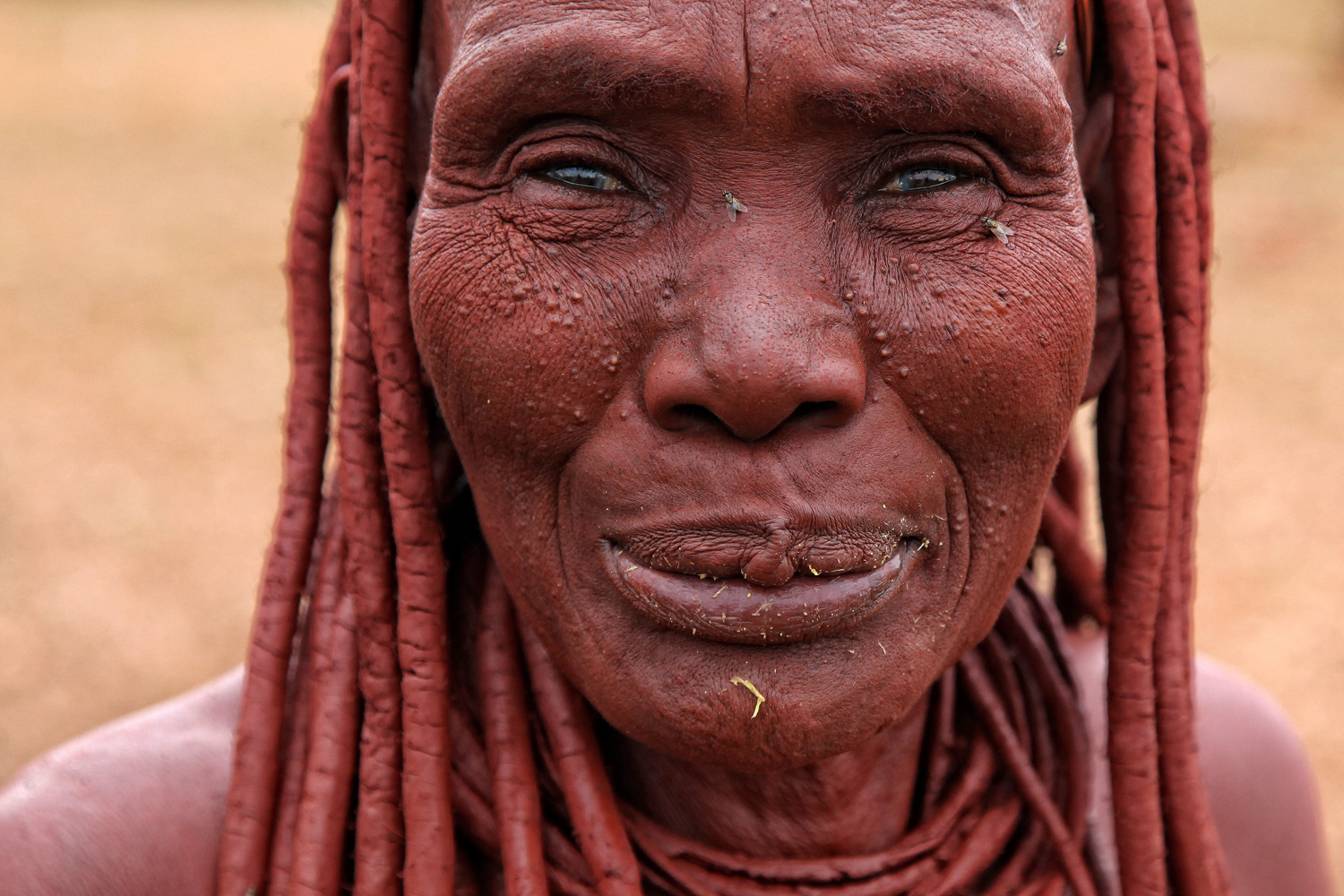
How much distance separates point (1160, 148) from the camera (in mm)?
1905

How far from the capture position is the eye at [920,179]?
63.7 inches

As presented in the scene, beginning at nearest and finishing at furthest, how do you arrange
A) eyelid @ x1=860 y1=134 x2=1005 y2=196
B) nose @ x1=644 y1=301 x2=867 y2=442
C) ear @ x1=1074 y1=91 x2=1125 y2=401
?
nose @ x1=644 y1=301 x2=867 y2=442 < eyelid @ x1=860 y1=134 x2=1005 y2=196 < ear @ x1=1074 y1=91 x2=1125 y2=401

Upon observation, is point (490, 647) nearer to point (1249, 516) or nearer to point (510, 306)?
point (510, 306)

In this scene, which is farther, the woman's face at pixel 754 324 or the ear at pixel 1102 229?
the ear at pixel 1102 229

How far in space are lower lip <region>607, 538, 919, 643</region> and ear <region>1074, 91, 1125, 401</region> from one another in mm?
539

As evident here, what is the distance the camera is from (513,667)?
1.93 meters

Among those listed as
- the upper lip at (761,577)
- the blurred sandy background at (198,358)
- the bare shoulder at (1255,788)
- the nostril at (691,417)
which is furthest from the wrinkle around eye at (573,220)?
the blurred sandy background at (198,358)

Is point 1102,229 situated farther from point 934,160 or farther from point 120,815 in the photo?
point 120,815

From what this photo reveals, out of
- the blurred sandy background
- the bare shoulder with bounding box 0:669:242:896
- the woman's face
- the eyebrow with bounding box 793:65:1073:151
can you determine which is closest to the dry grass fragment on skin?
the woman's face

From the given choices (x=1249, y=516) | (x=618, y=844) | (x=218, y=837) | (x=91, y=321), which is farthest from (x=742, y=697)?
(x=91, y=321)

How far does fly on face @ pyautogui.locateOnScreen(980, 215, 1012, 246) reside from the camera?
1.63 m

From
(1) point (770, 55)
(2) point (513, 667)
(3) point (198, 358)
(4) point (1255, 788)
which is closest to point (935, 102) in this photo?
(1) point (770, 55)

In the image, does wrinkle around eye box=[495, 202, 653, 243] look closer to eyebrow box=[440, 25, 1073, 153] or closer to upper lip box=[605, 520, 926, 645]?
eyebrow box=[440, 25, 1073, 153]

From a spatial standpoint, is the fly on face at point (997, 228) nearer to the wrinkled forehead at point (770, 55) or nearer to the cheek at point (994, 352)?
the cheek at point (994, 352)
